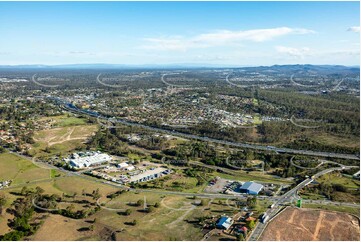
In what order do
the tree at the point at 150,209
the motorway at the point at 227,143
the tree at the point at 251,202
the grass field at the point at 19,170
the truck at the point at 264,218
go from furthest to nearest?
the motorway at the point at 227,143
the grass field at the point at 19,170
the tree at the point at 251,202
the tree at the point at 150,209
the truck at the point at 264,218

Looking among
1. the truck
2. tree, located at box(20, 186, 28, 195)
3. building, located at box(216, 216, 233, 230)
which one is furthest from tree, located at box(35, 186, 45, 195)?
the truck

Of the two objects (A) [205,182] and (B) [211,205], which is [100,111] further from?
(B) [211,205]

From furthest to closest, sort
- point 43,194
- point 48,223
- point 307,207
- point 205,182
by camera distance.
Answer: point 205,182 → point 43,194 → point 307,207 → point 48,223

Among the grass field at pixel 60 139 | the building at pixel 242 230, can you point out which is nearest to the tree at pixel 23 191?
the grass field at pixel 60 139

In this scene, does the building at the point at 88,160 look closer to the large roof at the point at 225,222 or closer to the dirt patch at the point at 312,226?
the large roof at the point at 225,222

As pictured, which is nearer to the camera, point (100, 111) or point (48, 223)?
point (48, 223)

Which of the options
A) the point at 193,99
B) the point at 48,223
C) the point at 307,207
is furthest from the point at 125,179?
the point at 193,99

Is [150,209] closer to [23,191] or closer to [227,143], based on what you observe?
[23,191]

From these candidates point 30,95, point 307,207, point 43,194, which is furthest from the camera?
point 30,95
